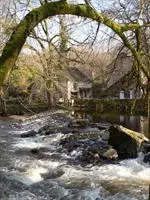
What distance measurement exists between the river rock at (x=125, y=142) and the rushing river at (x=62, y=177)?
472 mm

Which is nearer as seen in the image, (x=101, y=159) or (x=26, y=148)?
(x=101, y=159)

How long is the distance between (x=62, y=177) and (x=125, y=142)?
14.8 ft

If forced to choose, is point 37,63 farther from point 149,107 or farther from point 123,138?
point 149,107

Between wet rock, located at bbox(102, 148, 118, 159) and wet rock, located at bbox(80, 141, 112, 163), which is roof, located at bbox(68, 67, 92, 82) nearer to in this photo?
wet rock, located at bbox(80, 141, 112, 163)

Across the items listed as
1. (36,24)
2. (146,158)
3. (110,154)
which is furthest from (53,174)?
(36,24)

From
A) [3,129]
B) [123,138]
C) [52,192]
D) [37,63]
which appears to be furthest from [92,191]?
[37,63]

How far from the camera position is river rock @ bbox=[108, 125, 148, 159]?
16.7m

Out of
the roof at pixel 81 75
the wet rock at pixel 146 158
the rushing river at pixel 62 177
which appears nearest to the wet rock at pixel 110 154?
the rushing river at pixel 62 177

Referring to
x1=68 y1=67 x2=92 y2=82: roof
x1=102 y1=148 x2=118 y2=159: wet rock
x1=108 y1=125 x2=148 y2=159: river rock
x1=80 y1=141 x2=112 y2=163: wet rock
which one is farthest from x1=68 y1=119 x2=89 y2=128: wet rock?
x1=68 y1=67 x2=92 y2=82: roof

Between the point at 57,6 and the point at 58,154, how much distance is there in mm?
12302

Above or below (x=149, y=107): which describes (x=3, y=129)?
below

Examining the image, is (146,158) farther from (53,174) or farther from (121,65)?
(53,174)

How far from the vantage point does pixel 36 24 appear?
5742 mm

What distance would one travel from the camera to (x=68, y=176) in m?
13.5
